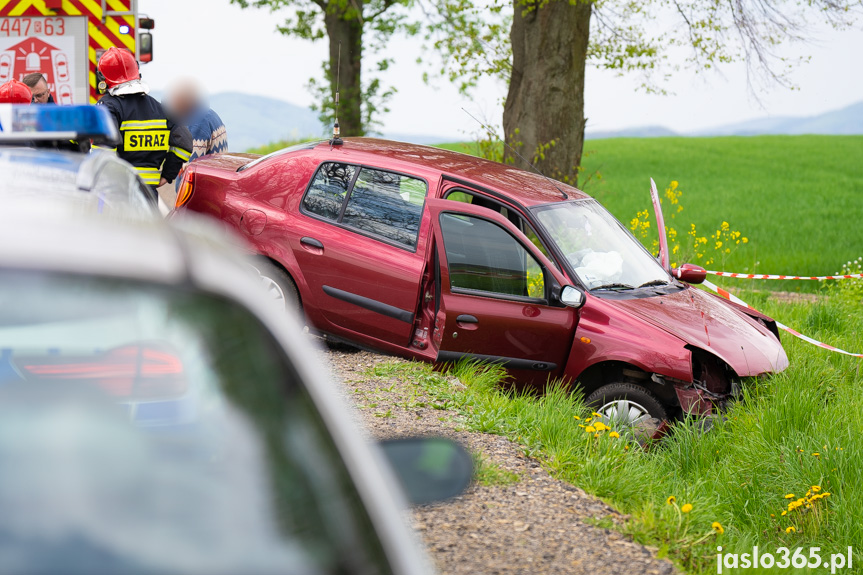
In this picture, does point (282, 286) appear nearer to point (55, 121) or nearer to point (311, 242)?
point (311, 242)

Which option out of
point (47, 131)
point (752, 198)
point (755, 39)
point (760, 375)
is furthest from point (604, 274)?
point (752, 198)

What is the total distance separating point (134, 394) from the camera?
133 cm

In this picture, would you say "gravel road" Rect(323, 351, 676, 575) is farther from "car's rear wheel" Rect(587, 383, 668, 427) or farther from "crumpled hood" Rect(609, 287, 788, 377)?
"crumpled hood" Rect(609, 287, 788, 377)

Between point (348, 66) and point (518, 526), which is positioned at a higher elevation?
point (348, 66)

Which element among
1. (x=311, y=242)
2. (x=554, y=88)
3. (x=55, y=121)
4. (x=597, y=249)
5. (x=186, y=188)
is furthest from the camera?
(x=554, y=88)

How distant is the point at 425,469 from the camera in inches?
72.4

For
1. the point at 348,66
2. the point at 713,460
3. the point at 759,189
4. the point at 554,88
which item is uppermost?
the point at 348,66

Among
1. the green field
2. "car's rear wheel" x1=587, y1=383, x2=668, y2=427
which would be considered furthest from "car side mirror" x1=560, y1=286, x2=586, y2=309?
the green field

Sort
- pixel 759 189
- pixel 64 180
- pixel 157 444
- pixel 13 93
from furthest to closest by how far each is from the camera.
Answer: pixel 759 189 < pixel 13 93 < pixel 64 180 < pixel 157 444

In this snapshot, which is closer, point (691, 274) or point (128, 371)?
point (128, 371)

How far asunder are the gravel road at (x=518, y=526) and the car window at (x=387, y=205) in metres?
2.00

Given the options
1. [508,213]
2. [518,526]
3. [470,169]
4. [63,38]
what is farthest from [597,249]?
[63,38]

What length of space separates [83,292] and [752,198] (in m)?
29.9

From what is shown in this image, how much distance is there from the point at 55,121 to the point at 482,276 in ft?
13.5
